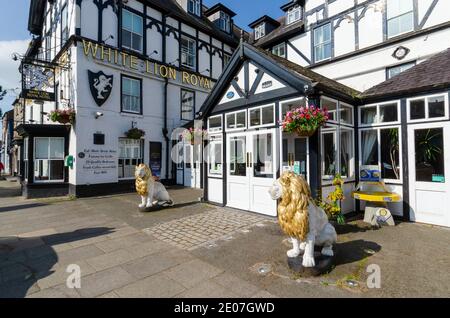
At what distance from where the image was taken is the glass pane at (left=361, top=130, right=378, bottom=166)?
7.47 metres

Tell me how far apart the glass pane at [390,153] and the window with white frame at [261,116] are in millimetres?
3398

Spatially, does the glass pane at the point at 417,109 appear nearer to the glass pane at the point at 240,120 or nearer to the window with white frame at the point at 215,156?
the glass pane at the point at 240,120

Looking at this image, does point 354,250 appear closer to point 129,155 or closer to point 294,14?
point 129,155

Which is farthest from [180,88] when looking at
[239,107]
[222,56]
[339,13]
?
[339,13]

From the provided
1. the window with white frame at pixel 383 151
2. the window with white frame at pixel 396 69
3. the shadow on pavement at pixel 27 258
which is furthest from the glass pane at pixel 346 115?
the shadow on pavement at pixel 27 258

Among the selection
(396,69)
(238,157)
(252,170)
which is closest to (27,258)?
(252,170)

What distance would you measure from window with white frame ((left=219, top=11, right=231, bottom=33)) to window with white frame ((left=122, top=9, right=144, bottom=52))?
25.4 feet

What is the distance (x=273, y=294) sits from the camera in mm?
3232

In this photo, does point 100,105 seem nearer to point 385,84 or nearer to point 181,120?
point 181,120

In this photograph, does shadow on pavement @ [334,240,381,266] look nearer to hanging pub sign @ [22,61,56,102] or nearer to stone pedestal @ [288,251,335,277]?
stone pedestal @ [288,251,335,277]

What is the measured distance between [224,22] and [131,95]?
1098 cm

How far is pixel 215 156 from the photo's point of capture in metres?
9.23
